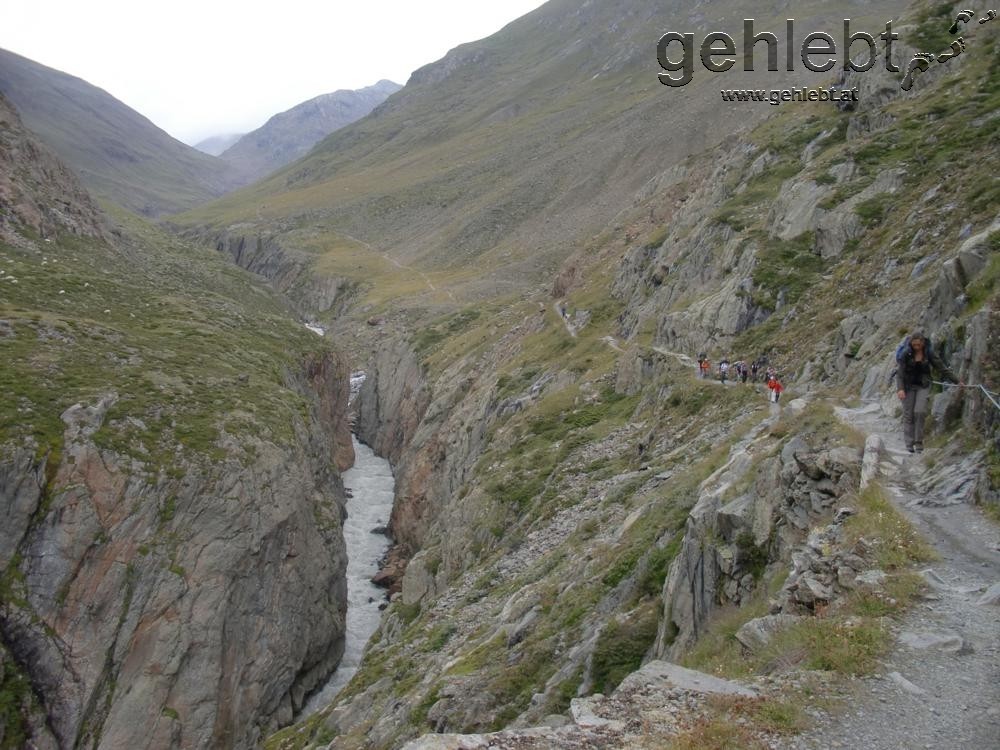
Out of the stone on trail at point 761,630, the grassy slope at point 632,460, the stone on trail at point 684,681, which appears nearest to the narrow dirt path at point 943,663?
the grassy slope at point 632,460

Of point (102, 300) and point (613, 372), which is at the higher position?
point (102, 300)

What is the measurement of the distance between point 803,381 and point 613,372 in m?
16.4

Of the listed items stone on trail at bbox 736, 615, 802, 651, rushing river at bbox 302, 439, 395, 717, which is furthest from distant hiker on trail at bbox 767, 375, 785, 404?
rushing river at bbox 302, 439, 395, 717

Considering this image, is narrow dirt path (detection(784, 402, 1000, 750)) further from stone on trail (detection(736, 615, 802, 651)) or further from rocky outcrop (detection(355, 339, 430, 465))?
rocky outcrop (detection(355, 339, 430, 465))

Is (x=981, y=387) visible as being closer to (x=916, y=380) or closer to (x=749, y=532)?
(x=916, y=380)

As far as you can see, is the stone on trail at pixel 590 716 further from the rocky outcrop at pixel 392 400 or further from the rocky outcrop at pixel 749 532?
the rocky outcrop at pixel 392 400

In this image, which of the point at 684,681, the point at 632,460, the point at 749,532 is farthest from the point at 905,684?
the point at 632,460

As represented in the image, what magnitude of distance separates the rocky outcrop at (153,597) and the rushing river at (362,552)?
4.53ft

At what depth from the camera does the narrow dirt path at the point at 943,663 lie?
7508 mm

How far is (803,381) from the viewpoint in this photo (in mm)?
24562

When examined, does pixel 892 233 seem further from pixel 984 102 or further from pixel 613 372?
pixel 613 372

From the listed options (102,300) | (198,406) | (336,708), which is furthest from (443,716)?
(102,300)

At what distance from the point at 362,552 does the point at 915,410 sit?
45560mm

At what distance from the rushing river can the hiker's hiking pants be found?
105 ft
